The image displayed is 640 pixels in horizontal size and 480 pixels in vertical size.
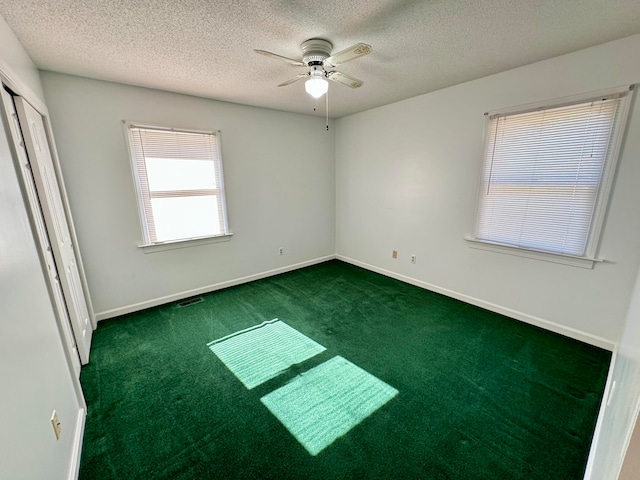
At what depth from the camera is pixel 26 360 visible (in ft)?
3.65

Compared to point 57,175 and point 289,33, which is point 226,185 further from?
point 289,33

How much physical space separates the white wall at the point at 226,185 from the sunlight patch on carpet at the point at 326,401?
2124mm

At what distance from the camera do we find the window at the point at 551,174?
6.98 ft

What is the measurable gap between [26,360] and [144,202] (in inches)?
85.0

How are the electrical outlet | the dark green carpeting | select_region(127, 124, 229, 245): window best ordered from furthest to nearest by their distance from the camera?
select_region(127, 124, 229, 245): window, the dark green carpeting, the electrical outlet

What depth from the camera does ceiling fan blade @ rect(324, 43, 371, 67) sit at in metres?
1.60

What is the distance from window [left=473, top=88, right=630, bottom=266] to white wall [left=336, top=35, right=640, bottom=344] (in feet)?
0.31

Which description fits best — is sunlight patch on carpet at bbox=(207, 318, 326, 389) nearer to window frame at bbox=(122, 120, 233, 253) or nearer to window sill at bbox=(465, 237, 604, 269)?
window frame at bbox=(122, 120, 233, 253)

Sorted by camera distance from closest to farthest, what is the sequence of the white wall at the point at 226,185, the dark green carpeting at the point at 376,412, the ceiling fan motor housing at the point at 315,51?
the dark green carpeting at the point at 376,412, the ceiling fan motor housing at the point at 315,51, the white wall at the point at 226,185

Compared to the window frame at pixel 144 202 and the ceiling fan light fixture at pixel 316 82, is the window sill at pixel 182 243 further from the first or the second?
the ceiling fan light fixture at pixel 316 82

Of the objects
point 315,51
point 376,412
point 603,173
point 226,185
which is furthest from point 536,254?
point 226,185

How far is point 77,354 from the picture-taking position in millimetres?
2139

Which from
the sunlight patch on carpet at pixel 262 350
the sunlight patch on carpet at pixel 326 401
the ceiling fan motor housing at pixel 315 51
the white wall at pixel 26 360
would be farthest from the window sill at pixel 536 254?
the white wall at pixel 26 360

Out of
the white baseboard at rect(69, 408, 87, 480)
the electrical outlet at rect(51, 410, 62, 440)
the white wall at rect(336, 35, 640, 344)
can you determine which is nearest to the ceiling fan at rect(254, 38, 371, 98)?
the white wall at rect(336, 35, 640, 344)
